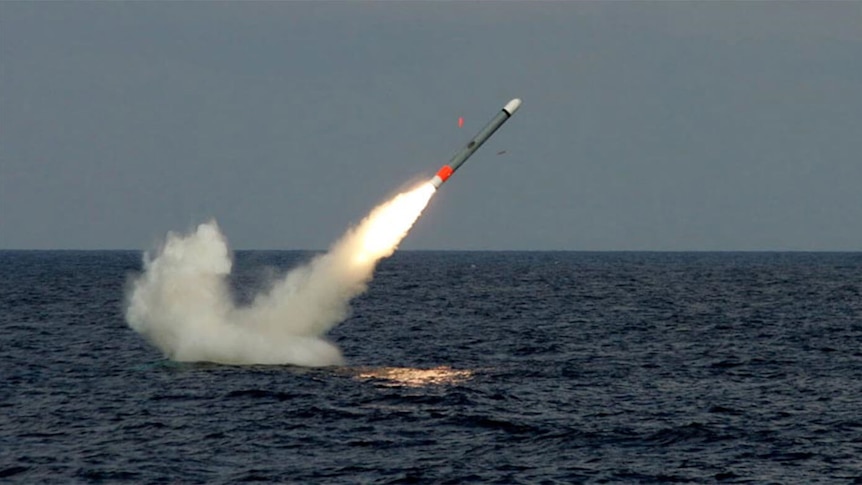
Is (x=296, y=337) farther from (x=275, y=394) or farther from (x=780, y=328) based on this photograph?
(x=780, y=328)

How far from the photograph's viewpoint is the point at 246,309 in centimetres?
6788

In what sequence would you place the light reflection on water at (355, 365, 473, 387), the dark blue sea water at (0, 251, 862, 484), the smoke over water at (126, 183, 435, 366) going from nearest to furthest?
the dark blue sea water at (0, 251, 862, 484) → the light reflection on water at (355, 365, 473, 387) → the smoke over water at (126, 183, 435, 366)

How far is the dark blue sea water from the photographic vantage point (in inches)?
1615

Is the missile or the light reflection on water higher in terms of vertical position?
the missile

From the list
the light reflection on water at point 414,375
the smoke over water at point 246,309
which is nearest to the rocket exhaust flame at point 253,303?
the smoke over water at point 246,309

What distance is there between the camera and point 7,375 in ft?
205

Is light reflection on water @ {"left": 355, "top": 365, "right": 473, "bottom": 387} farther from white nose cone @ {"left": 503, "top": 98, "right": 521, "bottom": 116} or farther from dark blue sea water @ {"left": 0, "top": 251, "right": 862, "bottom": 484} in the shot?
white nose cone @ {"left": 503, "top": 98, "right": 521, "bottom": 116}

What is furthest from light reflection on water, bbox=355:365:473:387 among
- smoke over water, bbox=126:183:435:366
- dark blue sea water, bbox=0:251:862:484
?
smoke over water, bbox=126:183:435:366

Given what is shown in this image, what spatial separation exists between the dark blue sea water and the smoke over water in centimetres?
189

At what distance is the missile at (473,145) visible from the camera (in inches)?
2424

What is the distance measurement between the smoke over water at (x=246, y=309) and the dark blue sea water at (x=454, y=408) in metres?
1.89

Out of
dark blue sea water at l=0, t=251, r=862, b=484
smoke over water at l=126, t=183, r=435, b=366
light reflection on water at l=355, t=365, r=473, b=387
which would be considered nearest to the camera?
dark blue sea water at l=0, t=251, r=862, b=484

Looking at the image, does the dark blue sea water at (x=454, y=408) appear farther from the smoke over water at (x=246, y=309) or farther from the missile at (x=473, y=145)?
the missile at (x=473, y=145)

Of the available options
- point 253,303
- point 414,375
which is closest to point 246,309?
point 253,303
